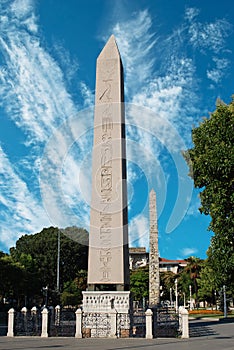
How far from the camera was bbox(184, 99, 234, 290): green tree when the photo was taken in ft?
59.6

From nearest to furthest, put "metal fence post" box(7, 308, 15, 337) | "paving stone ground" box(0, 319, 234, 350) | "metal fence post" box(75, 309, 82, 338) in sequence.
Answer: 1. "paving stone ground" box(0, 319, 234, 350)
2. "metal fence post" box(75, 309, 82, 338)
3. "metal fence post" box(7, 308, 15, 337)

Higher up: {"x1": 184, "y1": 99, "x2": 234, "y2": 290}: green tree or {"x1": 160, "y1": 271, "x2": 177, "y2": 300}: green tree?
{"x1": 184, "y1": 99, "x2": 234, "y2": 290}: green tree

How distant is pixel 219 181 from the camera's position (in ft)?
61.2

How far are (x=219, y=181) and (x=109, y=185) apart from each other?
6099 mm

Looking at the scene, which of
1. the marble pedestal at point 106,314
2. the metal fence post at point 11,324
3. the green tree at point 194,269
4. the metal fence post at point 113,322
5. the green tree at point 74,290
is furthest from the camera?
the green tree at point 194,269

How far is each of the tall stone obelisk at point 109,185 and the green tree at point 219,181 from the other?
5.00 meters

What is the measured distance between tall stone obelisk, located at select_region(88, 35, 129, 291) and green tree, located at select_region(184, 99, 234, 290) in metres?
5.00

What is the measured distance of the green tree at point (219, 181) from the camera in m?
18.2

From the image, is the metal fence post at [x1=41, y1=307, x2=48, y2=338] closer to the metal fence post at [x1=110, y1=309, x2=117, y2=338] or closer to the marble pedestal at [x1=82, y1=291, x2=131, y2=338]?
the marble pedestal at [x1=82, y1=291, x2=131, y2=338]

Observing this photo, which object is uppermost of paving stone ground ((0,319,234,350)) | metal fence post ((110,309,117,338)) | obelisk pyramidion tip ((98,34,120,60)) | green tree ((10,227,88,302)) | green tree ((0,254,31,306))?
obelisk pyramidion tip ((98,34,120,60))

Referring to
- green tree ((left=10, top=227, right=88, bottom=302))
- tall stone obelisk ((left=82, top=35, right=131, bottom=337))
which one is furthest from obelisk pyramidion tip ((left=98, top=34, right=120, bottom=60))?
green tree ((left=10, top=227, right=88, bottom=302))

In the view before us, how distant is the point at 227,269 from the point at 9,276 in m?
22.3

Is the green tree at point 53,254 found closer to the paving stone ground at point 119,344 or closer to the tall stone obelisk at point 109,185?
the tall stone obelisk at point 109,185

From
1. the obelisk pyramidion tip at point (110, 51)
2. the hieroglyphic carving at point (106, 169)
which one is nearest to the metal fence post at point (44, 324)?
the hieroglyphic carving at point (106, 169)
